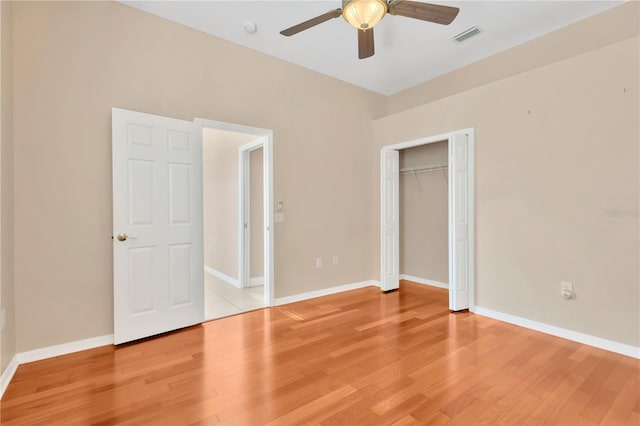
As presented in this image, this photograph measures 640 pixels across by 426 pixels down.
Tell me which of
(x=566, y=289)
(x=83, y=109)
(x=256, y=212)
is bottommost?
(x=566, y=289)

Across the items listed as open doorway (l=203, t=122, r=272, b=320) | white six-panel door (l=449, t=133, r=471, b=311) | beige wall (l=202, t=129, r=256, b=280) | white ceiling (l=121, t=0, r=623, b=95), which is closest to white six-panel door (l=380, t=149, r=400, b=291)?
white six-panel door (l=449, t=133, r=471, b=311)

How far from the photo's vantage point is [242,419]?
185 cm

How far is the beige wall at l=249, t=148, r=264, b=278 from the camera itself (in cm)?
513

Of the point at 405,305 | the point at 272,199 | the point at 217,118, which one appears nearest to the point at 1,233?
the point at 217,118

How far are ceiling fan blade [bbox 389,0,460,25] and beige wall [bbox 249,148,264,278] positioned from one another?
3211 mm

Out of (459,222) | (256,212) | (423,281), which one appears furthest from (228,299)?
(459,222)

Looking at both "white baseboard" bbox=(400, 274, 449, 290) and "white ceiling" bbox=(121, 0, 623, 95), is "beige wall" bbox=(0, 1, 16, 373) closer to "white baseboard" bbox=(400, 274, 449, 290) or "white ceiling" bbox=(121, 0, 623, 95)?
"white ceiling" bbox=(121, 0, 623, 95)

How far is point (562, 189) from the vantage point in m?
3.03

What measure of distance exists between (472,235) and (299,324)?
2240 millimetres

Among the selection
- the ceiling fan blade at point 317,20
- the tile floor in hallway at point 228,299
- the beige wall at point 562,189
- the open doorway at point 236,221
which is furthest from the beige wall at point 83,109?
the beige wall at point 562,189

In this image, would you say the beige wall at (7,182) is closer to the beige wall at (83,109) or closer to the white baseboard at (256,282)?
the beige wall at (83,109)

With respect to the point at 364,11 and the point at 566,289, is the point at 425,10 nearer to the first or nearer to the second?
the point at 364,11

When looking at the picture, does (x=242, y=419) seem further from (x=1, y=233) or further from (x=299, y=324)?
(x=1, y=233)

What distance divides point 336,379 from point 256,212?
10.9 feet
